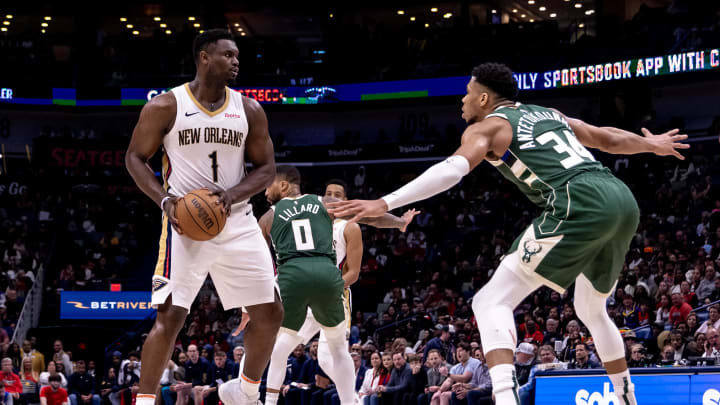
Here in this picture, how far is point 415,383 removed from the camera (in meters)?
11.7

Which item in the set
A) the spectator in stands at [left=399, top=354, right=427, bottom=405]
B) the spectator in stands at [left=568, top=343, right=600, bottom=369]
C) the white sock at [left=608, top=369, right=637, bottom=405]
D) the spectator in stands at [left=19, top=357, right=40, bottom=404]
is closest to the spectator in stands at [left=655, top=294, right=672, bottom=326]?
the spectator in stands at [left=568, top=343, right=600, bottom=369]

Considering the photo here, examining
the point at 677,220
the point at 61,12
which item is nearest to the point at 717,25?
the point at 677,220

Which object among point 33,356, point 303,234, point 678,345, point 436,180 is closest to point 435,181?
point 436,180

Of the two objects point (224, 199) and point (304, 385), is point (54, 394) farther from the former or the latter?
point (224, 199)

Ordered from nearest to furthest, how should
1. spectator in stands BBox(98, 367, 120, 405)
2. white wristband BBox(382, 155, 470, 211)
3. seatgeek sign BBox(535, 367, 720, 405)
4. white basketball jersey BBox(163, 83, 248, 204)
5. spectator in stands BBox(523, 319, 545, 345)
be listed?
white wristband BBox(382, 155, 470, 211) → white basketball jersey BBox(163, 83, 248, 204) → seatgeek sign BBox(535, 367, 720, 405) → spectator in stands BBox(523, 319, 545, 345) → spectator in stands BBox(98, 367, 120, 405)

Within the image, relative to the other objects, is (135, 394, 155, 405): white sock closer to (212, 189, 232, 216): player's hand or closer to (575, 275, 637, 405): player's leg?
(212, 189, 232, 216): player's hand

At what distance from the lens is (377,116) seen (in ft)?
99.9

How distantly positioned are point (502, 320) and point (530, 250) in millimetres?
388

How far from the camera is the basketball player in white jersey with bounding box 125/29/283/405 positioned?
487cm

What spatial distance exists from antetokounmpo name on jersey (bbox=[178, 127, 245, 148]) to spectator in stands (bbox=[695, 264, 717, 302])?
1071cm

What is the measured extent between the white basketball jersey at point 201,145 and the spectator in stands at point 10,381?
1124cm

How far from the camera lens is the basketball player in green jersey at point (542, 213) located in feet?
13.9

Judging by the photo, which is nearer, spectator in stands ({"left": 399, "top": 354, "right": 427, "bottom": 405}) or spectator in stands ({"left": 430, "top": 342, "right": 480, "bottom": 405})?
spectator in stands ({"left": 430, "top": 342, "right": 480, "bottom": 405})

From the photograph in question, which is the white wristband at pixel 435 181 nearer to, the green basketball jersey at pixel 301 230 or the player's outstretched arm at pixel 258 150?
the player's outstretched arm at pixel 258 150
